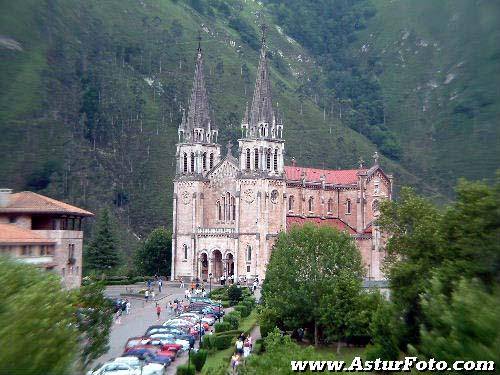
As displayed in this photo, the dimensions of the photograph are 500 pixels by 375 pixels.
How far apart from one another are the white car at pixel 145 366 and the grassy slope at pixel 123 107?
1905 inches

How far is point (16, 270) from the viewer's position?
27891mm

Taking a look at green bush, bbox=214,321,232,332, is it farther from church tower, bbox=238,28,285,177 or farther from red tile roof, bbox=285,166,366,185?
red tile roof, bbox=285,166,366,185

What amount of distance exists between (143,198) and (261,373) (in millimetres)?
85181

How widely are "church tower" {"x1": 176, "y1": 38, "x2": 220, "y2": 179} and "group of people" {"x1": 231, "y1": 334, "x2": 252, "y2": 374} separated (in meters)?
43.5

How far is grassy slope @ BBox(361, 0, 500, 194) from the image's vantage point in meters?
45.5

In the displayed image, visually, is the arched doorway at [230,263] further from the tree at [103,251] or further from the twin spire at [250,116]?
the twin spire at [250,116]

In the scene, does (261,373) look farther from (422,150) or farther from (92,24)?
(92,24)

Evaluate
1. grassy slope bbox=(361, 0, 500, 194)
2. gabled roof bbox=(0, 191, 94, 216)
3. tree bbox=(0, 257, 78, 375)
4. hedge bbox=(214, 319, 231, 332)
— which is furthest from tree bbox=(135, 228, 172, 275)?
tree bbox=(0, 257, 78, 375)

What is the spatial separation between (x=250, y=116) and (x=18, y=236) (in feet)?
165

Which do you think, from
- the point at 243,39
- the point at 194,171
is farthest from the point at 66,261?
the point at 243,39

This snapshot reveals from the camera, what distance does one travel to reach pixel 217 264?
8925 cm

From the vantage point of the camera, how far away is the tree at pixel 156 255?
309 feet

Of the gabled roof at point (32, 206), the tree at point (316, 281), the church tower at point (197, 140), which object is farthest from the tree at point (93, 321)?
the church tower at point (197, 140)

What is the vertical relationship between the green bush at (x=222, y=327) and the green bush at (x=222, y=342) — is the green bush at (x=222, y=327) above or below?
above
